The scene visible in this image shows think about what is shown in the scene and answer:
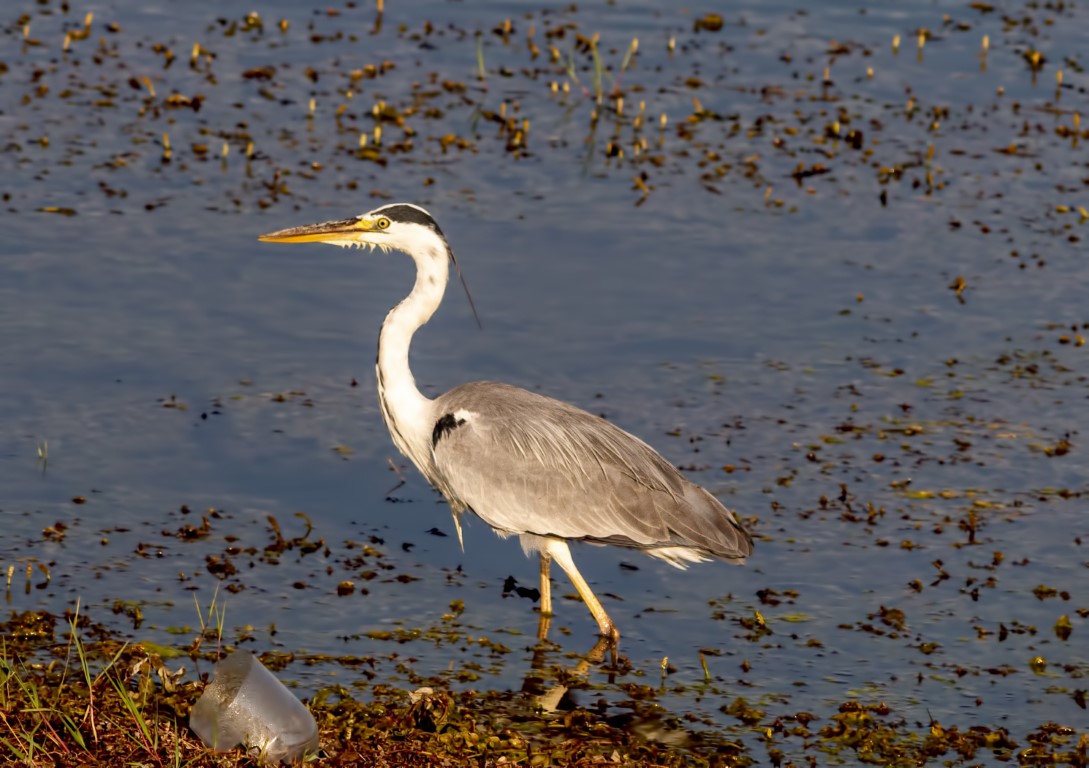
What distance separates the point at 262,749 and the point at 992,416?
6181mm

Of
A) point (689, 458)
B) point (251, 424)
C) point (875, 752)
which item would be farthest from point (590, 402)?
point (875, 752)

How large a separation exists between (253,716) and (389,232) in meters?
3.35

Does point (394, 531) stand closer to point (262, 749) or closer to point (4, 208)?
point (262, 749)

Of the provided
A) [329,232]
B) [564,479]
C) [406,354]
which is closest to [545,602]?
[564,479]

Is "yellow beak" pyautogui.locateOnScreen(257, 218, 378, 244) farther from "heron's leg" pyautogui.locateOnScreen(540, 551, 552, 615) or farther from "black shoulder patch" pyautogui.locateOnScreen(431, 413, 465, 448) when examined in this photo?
"heron's leg" pyautogui.locateOnScreen(540, 551, 552, 615)

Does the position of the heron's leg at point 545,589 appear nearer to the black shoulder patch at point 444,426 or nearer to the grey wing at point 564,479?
the grey wing at point 564,479

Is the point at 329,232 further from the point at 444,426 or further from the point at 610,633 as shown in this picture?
the point at 610,633

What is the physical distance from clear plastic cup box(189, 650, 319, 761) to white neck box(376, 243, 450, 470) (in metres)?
2.58

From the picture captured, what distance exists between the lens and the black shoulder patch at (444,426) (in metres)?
9.11

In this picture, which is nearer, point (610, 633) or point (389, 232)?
point (610, 633)

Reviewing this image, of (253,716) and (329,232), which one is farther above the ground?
(329,232)

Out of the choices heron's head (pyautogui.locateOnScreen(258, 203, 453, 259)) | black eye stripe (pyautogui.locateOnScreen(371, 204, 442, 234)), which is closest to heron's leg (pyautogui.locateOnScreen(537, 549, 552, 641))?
heron's head (pyautogui.locateOnScreen(258, 203, 453, 259))

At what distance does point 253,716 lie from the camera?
21.9 ft

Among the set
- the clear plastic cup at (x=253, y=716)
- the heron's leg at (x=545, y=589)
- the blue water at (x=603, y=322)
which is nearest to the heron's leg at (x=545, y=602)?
the heron's leg at (x=545, y=589)
